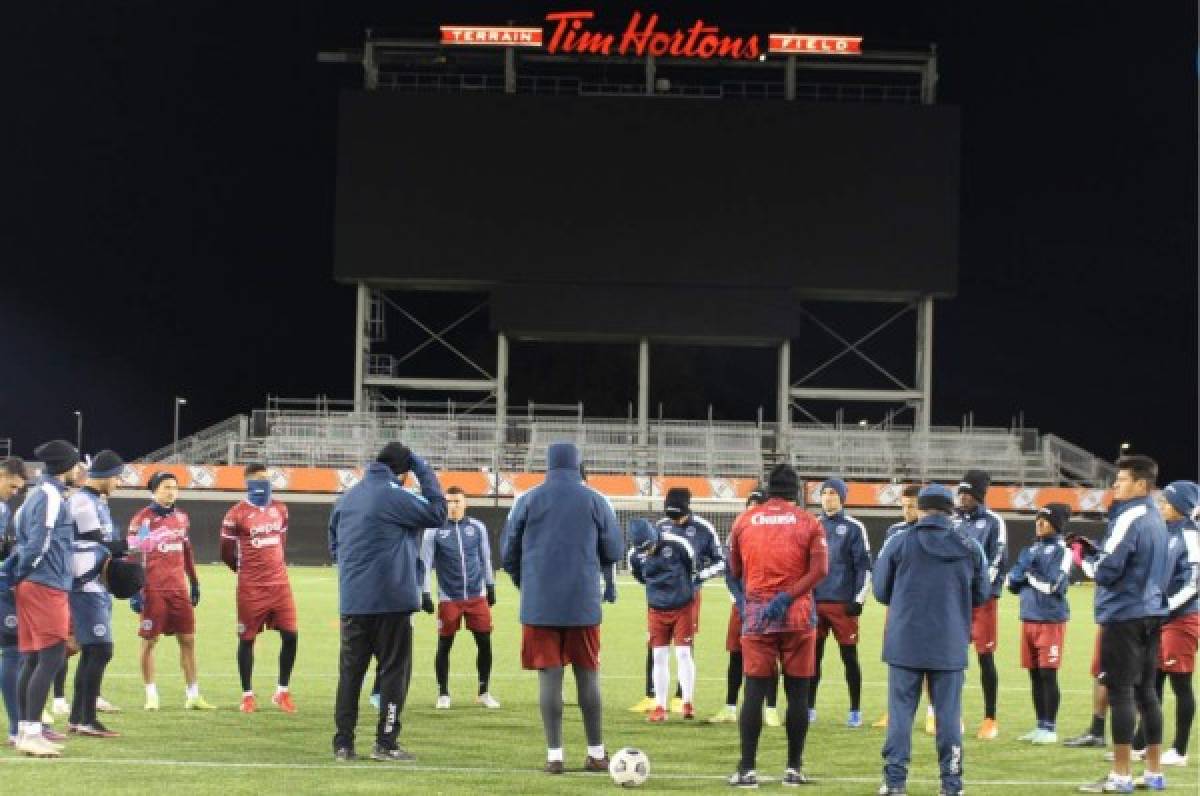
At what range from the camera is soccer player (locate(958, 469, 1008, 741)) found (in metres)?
14.0

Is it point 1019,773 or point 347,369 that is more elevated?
point 347,369

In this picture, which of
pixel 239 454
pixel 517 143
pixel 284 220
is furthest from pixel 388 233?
pixel 284 220

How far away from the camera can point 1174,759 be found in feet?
41.4

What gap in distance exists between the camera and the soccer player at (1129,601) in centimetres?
1088

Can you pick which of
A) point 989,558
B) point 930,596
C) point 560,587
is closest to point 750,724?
point 930,596

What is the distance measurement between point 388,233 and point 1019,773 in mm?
39129

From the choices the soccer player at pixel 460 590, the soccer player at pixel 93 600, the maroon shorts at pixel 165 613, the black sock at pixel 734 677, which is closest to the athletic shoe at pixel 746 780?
the black sock at pixel 734 677

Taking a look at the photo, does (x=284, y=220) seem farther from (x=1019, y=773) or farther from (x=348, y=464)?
(x=1019, y=773)

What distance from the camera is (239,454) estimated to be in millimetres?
51625

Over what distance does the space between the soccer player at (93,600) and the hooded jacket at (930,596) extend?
6159mm

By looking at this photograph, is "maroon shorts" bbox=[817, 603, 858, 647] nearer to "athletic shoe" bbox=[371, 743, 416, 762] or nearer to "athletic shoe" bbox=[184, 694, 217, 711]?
"athletic shoe" bbox=[371, 743, 416, 762]

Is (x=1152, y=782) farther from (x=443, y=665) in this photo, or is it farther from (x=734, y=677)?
(x=443, y=665)

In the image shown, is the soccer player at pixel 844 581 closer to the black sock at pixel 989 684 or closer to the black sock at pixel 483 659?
the black sock at pixel 989 684

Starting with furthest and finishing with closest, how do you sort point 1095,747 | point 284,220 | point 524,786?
point 284,220
point 1095,747
point 524,786
